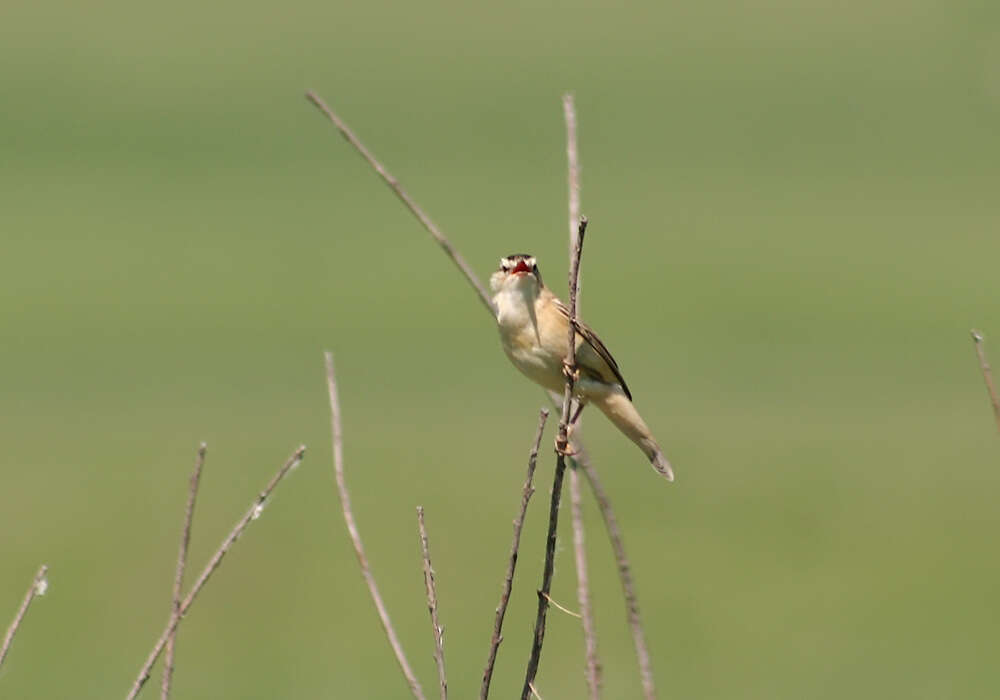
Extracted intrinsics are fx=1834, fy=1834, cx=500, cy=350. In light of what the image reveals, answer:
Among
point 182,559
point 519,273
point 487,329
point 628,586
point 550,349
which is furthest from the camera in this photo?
point 487,329

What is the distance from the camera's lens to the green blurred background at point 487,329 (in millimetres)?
12867

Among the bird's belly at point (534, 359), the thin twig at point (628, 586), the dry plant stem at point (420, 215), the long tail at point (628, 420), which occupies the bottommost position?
the thin twig at point (628, 586)

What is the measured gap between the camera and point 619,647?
11.9 m

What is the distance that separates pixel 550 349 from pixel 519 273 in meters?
0.33

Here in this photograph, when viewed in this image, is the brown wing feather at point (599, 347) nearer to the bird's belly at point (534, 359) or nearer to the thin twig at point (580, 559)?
the bird's belly at point (534, 359)

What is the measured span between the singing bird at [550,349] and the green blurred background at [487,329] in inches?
217

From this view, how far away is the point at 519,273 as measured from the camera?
204 inches

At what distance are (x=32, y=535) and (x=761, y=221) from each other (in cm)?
1665

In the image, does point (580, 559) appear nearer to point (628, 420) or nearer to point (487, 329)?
point (628, 420)

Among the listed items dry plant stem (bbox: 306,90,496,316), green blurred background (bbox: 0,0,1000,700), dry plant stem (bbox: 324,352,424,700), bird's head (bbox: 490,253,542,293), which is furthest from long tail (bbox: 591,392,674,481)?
green blurred background (bbox: 0,0,1000,700)

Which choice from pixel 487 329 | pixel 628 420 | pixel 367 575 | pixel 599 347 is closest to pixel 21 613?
pixel 367 575

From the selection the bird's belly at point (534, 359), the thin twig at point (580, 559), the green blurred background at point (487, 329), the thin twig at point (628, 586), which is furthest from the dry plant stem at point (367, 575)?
the green blurred background at point (487, 329)

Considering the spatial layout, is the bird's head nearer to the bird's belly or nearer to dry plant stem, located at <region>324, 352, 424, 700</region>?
the bird's belly

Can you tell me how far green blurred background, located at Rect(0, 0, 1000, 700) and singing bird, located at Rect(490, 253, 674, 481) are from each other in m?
5.51
